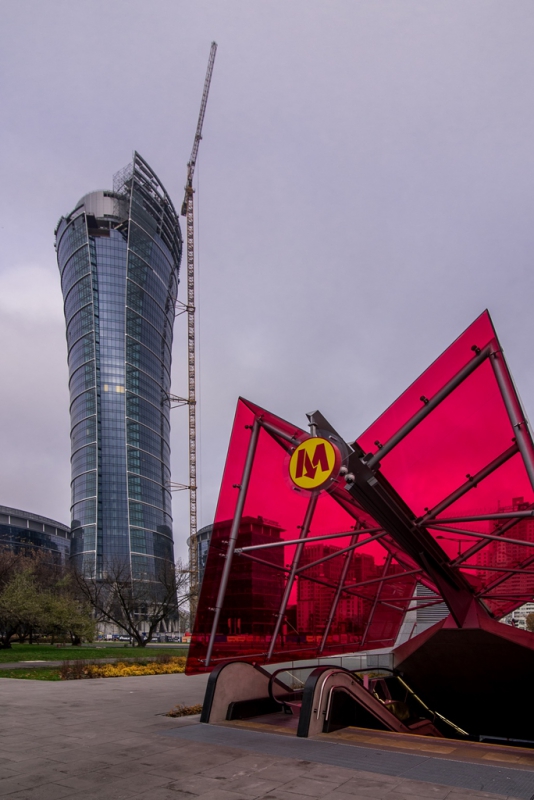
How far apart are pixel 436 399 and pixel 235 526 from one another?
6.42 metres

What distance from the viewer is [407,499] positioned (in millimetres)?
14438

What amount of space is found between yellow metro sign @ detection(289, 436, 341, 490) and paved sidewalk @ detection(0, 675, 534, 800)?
4490mm

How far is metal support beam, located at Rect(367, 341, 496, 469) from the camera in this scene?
38.3 ft

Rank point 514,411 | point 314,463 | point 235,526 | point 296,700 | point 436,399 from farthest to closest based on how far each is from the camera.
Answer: point 235,526 < point 296,700 < point 436,399 < point 514,411 < point 314,463

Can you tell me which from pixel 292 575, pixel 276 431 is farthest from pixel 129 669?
pixel 276 431

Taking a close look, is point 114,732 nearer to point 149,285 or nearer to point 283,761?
point 283,761

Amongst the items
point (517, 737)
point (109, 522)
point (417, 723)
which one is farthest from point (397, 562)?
point (109, 522)

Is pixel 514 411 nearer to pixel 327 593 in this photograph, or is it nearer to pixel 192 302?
pixel 327 593

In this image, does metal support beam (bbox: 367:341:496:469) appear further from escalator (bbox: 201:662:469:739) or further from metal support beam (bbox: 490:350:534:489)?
escalator (bbox: 201:662:469:739)

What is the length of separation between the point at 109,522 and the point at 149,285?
63426 millimetres

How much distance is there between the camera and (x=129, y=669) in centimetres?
2609

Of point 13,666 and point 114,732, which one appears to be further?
point 13,666

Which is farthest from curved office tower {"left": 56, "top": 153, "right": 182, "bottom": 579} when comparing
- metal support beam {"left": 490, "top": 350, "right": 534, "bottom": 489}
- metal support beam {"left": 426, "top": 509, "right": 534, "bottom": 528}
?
metal support beam {"left": 490, "top": 350, "right": 534, "bottom": 489}

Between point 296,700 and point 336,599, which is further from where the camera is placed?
point 336,599
